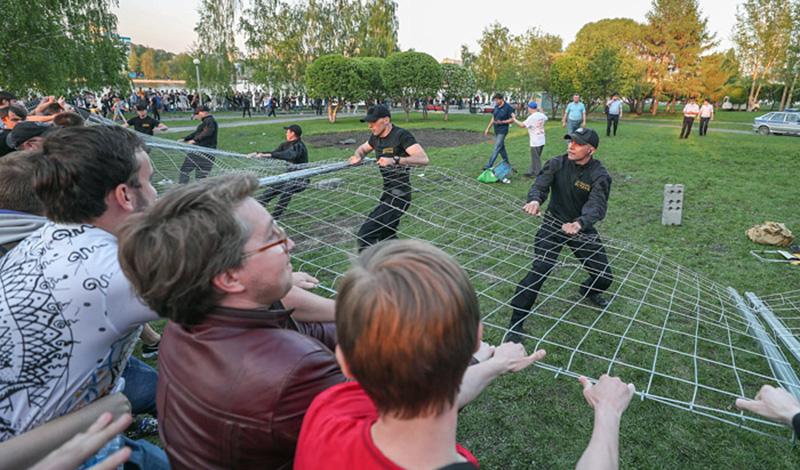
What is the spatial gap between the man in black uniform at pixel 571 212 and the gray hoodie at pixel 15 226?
271 cm

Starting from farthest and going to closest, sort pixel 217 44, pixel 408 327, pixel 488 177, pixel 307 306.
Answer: pixel 217 44 → pixel 488 177 → pixel 307 306 → pixel 408 327

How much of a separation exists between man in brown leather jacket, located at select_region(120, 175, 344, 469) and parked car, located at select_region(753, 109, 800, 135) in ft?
73.8

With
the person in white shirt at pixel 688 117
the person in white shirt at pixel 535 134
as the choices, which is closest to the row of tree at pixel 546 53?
the person in white shirt at pixel 688 117

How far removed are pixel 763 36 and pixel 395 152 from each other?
39.7 m

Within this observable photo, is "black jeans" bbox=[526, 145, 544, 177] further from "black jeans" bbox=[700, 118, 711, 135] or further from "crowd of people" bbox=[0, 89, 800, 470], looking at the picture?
"black jeans" bbox=[700, 118, 711, 135]

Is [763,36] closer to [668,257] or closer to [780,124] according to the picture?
[780,124]

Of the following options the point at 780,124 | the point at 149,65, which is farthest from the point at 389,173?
the point at 149,65

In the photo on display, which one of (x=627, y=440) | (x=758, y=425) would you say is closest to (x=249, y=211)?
(x=627, y=440)

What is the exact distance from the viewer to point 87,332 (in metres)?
1.17

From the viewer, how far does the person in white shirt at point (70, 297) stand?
114 cm

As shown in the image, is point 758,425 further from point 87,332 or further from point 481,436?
point 87,332

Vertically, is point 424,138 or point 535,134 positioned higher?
point 535,134

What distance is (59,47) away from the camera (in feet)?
35.2

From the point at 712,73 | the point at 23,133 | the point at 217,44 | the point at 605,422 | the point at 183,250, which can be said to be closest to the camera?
the point at 183,250
